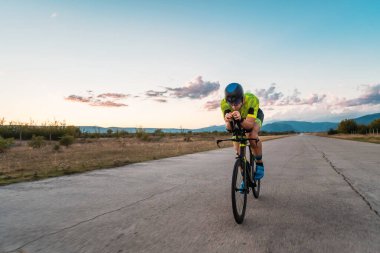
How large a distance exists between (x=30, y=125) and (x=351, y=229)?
182 ft

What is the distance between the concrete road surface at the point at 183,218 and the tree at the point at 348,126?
133372 mm

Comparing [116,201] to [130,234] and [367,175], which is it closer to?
[130,234]

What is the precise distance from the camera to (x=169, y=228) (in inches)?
152

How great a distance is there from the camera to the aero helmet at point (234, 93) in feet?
14.5

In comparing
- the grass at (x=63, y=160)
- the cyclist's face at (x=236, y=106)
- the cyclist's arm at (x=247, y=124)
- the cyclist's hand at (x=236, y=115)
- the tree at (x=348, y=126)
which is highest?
the tree at (x=348, y=126)

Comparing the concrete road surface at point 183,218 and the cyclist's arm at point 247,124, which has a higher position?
the cyclist's arm at point 247,124

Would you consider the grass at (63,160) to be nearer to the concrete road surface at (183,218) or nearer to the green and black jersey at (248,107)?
the concrete road surface at (183,218)

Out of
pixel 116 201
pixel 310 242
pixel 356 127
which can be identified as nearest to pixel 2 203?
pixel 116 201

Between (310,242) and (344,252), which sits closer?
(344,252)

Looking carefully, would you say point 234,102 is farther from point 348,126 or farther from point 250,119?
point 348,126

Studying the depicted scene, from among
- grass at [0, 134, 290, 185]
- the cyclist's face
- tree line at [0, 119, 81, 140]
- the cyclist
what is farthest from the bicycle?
tree line at [0, 119, 81, 140]

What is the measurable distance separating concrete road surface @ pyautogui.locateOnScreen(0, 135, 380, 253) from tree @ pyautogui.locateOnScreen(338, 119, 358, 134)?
438 ft

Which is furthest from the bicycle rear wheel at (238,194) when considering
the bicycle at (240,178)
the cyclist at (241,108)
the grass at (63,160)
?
the grass at (63,160)

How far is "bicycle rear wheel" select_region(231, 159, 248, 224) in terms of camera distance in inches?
157
